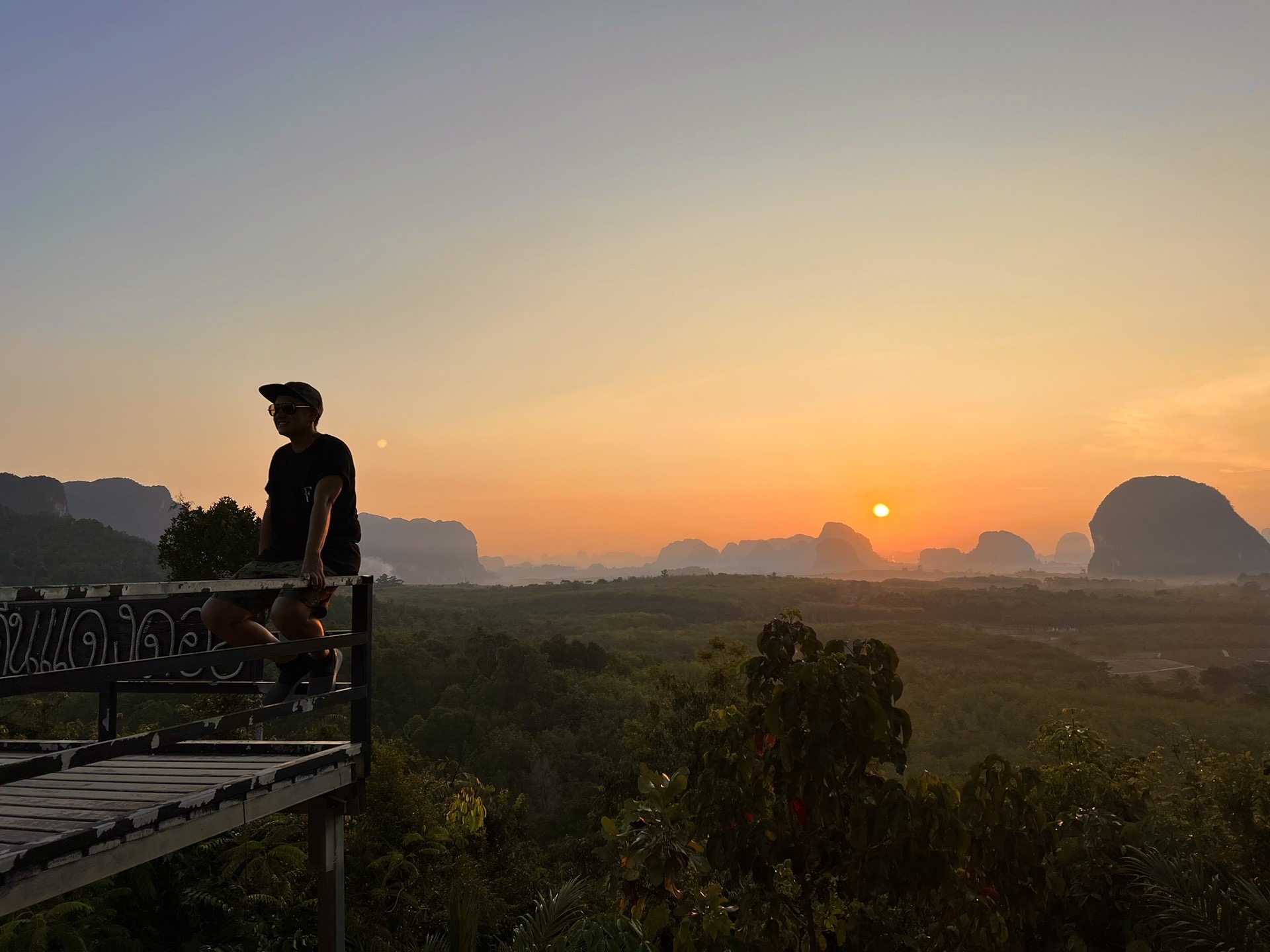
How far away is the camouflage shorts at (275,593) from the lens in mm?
4684

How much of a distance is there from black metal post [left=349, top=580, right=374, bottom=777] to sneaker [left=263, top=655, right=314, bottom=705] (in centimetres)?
30

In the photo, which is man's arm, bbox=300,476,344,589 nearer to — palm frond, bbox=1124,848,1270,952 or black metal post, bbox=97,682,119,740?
black metal post, bbox=97,682,119,740

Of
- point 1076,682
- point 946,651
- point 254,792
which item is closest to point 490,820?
point 254,792

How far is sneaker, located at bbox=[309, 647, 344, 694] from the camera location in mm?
4969

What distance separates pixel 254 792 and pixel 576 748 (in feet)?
154

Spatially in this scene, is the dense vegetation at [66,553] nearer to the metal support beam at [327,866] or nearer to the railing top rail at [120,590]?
the metal support beam at [327,866]

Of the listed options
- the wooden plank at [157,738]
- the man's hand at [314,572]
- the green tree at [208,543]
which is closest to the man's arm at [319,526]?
the man's hand at [314,572]

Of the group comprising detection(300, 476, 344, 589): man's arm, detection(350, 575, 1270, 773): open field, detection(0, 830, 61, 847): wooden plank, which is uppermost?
detection(300, 476, 344, 589): man's arm

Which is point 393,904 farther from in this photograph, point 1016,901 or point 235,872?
point 1016,901

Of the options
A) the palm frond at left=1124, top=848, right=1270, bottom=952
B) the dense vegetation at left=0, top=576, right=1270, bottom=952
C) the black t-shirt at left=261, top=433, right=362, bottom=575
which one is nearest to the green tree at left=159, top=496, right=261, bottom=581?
the dense vegetation at left=0, top=576, right=1270, bottom=952

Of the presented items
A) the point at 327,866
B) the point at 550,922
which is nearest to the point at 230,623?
the point at 327,866

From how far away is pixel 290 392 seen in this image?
17.1 ft

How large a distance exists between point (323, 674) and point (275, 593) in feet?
1.99

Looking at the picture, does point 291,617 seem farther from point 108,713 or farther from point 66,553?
point 66,553
